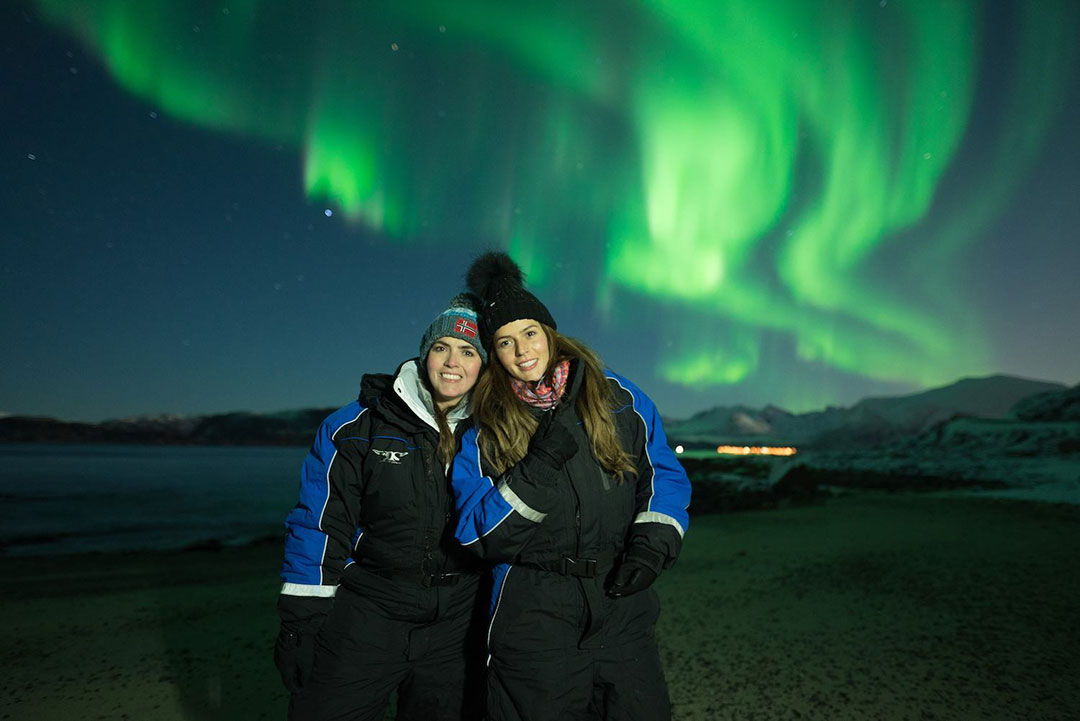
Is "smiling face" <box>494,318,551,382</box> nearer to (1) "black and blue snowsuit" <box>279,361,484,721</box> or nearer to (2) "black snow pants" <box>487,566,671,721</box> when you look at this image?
(1) "black and blue snowsuit" <box>279,361,484,721</box>

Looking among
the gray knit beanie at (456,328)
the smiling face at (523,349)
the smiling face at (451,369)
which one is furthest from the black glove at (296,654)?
the smiling face at (523,349)

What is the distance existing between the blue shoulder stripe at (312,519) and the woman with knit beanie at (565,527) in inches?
27.6

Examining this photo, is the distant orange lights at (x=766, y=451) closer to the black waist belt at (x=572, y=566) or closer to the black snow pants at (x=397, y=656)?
the black snow pants at (x=397, y=656)

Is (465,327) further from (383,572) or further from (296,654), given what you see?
(296,654)

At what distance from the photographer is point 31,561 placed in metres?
12.6

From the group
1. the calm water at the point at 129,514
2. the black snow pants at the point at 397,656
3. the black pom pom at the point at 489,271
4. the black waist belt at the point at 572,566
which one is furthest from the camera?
the calm water at the point at 129,514

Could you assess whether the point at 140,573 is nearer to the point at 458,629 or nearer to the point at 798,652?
the point at 458,629

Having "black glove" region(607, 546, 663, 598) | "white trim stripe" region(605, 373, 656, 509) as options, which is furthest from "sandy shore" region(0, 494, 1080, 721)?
"white trim stripe" region(605, 373, 656, 509)

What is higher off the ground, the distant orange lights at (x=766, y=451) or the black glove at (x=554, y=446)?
the black glove at (x=554, y=446)

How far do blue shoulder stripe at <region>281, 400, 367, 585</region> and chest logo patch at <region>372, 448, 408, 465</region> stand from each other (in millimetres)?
212

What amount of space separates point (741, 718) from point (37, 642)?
6864 millimetres

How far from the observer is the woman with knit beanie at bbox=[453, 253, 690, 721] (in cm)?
198

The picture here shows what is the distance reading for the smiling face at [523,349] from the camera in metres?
2.35

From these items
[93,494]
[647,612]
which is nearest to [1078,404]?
[647,612]
